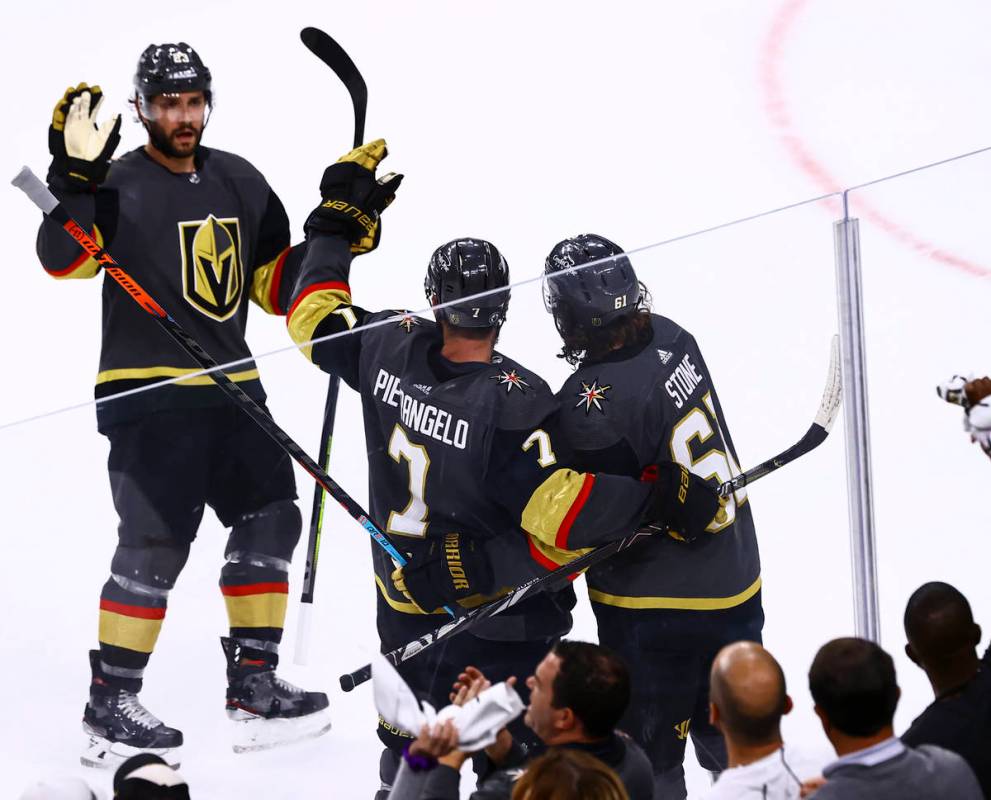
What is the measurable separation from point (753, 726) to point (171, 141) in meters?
1.90

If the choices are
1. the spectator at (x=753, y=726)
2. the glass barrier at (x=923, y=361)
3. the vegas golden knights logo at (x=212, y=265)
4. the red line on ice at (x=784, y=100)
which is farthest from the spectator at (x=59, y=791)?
the red line on ice at (x=784, y=100)

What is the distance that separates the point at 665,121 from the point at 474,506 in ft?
9.93

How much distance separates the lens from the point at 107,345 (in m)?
3.04

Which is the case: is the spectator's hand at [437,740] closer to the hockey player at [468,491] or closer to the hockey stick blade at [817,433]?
Result: the hockey player at [468,491]

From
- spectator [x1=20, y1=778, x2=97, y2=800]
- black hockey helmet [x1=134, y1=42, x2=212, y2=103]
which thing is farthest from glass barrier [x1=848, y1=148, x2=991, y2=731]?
black hockey helmet [x1=134, y1=42, x2=212, y2=103]

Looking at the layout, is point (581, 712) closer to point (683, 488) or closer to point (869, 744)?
point (869, 744)

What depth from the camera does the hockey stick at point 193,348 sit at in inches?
84.9

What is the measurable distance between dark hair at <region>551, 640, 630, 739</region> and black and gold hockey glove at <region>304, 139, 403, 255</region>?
1.48m

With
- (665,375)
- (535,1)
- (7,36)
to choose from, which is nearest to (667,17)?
(535,1)

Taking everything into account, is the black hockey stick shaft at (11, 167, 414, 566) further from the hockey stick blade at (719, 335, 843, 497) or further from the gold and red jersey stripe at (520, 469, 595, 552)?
the hockey stick blade at (719, 335, 843, 497)

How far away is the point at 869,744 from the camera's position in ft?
5.62

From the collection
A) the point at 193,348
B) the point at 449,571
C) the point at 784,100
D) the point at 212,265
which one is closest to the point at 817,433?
the point at 449,571

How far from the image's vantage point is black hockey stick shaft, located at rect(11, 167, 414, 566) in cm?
215

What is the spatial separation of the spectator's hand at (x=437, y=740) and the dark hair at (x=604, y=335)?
2.36 ft
